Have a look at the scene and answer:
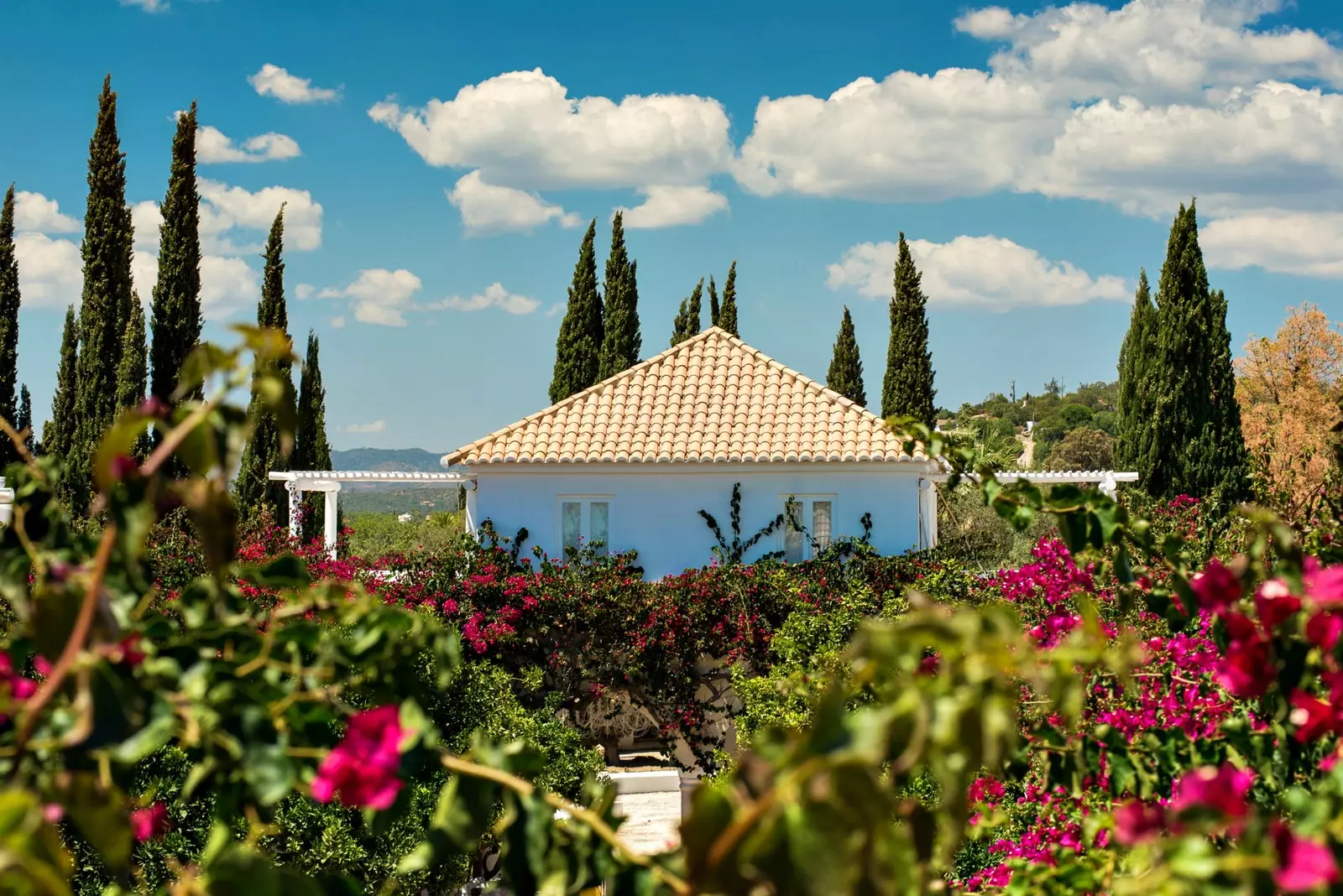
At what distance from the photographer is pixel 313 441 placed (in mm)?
27625

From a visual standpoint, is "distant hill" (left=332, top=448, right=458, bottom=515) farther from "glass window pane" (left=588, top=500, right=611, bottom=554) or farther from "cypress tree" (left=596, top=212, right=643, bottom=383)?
"glass window pane" (left=588, top=500, right=611, bottom=554)

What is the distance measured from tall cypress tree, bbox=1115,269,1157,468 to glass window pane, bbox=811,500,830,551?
10.5m

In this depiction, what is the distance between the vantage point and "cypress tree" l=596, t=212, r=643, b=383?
Answer: 3081 cm

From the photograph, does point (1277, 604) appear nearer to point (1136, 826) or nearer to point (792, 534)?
point (1136, 826)

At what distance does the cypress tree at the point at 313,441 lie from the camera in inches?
1000

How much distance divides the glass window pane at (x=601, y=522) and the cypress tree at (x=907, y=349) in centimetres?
1297

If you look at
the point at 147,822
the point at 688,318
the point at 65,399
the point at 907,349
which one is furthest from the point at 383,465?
the point at 147,822

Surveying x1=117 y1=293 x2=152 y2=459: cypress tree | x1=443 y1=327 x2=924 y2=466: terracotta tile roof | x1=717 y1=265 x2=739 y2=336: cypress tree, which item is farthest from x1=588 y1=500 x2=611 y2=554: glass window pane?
x1=717 y1=265 x2=739 y2=336: cypress tree

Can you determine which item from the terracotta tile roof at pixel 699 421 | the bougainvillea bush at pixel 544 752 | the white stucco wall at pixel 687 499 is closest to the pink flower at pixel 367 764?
the bougainvillea bush at pixel 544 752

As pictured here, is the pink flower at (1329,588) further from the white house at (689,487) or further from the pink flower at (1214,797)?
the white house at (689,487)

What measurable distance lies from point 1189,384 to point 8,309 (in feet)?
90.5

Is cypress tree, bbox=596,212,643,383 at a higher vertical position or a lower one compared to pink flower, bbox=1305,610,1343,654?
higher

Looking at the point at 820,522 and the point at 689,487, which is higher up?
the point at 689,487

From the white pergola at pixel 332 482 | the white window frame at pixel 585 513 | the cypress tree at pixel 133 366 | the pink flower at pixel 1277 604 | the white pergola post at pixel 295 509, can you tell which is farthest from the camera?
the cypress tree at pixel 133 366
